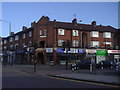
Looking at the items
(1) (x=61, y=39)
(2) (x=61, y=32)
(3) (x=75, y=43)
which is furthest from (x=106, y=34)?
(1) (x=61, y=39)

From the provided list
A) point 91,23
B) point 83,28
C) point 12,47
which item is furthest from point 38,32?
point 12,47

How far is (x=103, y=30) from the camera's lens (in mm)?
53812

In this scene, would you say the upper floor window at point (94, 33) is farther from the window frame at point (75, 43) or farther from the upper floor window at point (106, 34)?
the window frame at point (75, 43)

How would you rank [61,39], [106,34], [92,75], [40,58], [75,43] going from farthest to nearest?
[106,34] < [75,43] < [40,58] < [61,39] < [92,75]

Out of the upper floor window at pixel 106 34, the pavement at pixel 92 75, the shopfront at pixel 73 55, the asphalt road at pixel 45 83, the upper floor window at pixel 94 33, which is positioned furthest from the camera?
the upper floor window at pixel 106 34

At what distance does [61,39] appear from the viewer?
1912 inches

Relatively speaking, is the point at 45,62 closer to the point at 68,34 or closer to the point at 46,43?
the point at 46,43

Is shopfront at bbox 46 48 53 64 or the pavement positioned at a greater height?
shopfront at bbox 46 48 53 64

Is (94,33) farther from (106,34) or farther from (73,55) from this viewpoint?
(73,55)

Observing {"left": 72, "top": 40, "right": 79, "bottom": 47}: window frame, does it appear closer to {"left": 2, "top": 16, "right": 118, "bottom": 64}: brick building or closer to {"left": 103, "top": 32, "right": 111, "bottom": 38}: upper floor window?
{"left": 2, "top": 16, "right": 118, "bottom": 64}: brick building

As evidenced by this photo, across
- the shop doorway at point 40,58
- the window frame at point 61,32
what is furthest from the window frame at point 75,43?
the shop doorway at point 40,58

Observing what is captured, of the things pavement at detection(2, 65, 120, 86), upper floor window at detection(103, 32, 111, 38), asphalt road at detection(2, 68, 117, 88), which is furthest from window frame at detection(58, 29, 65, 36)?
asphalt road at detection(2, 68, 117, 88)

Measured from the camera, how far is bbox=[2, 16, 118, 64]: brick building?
47.5 m

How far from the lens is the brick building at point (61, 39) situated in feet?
156
